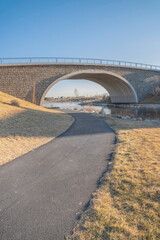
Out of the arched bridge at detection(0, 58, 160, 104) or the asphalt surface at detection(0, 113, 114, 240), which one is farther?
the arched bridge at detection(0, 58, 160, 104)

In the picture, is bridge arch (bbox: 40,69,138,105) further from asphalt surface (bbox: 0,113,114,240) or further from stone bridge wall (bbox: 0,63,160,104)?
asphalt surface (bbox: 0,113,114,240)

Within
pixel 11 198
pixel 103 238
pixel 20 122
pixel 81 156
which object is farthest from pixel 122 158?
pixel 20 122

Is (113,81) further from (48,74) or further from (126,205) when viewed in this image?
(126,205)

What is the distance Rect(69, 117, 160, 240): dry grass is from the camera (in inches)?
93.4

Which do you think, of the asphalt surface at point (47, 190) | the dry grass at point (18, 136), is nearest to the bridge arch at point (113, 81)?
the dry grass at point (18, 136)

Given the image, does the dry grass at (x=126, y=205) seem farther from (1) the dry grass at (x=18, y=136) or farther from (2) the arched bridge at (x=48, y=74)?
(2) the arched bridge at (x=48, y=74)

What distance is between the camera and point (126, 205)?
298 cm

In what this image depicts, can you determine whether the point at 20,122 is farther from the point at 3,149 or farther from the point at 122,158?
the point at 122,158

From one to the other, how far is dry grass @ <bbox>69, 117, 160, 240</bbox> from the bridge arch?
28.9 m

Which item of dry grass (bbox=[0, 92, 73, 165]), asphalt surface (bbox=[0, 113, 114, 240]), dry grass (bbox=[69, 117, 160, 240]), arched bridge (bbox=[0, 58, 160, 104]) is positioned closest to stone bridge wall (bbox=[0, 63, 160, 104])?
arched bridge (bbox=[0, 58, 160, 104])

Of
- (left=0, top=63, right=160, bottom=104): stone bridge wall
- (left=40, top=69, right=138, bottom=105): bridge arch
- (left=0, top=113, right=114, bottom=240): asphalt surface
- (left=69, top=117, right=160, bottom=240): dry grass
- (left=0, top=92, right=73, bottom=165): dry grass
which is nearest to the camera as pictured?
(left=69, top=117, right=160, bottom=240): dry grass

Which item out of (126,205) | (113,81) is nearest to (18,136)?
(126,205)

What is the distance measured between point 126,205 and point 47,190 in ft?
5.95

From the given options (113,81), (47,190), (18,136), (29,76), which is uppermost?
(113,81)
